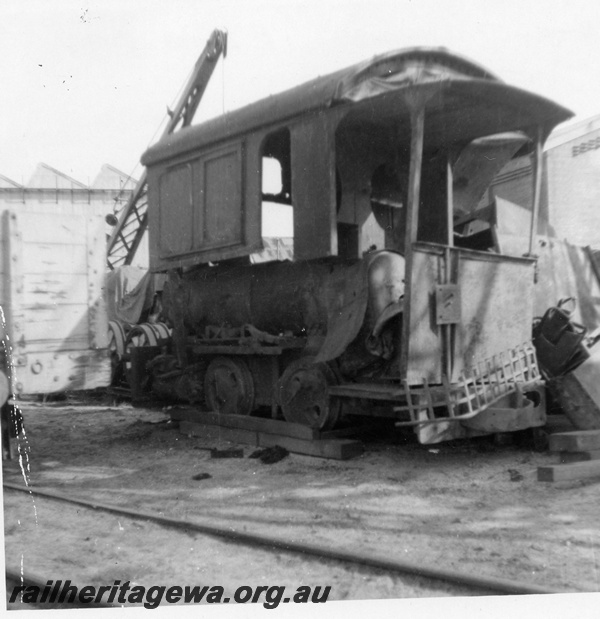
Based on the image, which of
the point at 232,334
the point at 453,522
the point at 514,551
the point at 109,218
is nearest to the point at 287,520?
the point at 453,522

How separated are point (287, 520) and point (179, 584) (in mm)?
1210

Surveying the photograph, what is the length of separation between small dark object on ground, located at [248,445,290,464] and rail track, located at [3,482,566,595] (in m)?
1.95

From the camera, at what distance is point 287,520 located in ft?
15.7

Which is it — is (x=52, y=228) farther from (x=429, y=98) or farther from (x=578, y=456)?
(x=578, y=456)

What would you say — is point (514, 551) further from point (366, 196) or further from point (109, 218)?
point (109, 218)

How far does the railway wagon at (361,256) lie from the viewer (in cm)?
578

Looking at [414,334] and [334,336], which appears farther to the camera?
[334,336]

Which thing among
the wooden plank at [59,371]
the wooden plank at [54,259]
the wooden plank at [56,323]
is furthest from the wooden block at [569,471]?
the wooden plank at [54,259]

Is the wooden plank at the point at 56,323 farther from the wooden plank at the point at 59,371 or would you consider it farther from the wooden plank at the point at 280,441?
the wooden plank at the point at 280,441

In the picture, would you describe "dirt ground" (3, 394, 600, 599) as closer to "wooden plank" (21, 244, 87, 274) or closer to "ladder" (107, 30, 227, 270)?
"wooden plank" (21, 244, 87, 274)

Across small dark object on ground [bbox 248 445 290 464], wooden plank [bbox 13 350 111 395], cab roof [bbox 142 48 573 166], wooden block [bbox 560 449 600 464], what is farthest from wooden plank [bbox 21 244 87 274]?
wooden block [bbox 560 449 600 464]

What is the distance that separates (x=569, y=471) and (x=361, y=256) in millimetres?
2909

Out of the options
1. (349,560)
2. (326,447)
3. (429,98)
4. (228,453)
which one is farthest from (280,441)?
(429,98)

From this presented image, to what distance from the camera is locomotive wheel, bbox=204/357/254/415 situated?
7.89 metres
